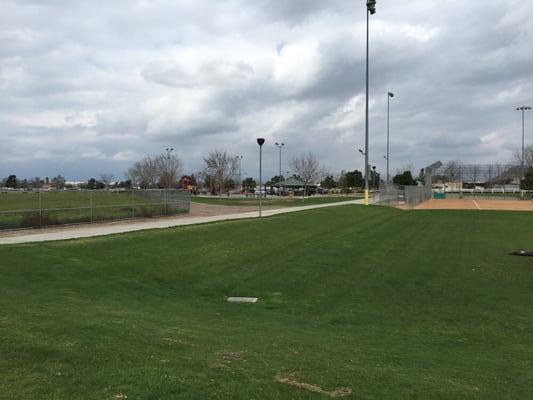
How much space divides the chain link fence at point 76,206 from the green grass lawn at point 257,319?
6306 millimetres

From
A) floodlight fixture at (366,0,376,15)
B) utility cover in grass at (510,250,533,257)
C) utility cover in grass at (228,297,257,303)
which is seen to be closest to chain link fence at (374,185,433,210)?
floodlight fixture at (366,0,376,15)

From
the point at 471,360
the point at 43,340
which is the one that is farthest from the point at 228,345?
the point at 471,360

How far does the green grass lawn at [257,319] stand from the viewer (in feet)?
16.7

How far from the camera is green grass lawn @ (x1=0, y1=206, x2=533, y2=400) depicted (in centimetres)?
508

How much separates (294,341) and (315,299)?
4.19 m

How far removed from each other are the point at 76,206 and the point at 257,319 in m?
16.7

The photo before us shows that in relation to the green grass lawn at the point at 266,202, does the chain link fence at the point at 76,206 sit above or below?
above

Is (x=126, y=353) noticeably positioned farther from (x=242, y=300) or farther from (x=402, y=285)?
(x=402, y=285)

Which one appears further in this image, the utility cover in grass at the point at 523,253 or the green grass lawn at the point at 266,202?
the green grass lawn at the point at 266,202

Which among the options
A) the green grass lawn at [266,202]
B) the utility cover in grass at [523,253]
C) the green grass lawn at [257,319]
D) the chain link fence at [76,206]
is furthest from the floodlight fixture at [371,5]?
the utility cover in grass at [523,253]

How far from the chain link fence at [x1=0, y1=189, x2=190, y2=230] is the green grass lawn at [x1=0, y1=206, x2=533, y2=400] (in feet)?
20.7

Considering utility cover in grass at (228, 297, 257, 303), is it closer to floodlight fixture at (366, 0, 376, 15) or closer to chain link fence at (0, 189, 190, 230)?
chain link fence at (0, 189, 190, 230)

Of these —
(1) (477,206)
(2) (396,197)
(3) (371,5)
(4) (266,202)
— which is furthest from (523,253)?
(1) (477,206)

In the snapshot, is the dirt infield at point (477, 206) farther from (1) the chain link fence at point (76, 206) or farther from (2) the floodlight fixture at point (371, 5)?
(1) the chain link fence at point (76, 206)
